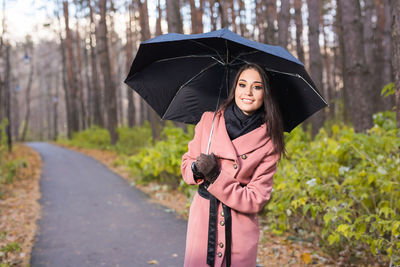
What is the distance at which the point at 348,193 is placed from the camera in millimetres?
4184

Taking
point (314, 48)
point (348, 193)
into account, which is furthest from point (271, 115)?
point (314, 48)

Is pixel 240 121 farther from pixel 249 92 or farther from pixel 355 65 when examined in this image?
pixel 355 65

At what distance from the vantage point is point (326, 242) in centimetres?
441

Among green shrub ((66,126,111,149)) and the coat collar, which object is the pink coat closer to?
the coat collar

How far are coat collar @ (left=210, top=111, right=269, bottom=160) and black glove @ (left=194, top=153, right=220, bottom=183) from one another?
0.11m

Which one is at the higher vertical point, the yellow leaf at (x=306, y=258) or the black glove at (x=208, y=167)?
the black glove at (x=208, y=167)

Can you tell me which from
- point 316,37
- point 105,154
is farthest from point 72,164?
point 316,37

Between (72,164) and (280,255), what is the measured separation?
1105 centimetres

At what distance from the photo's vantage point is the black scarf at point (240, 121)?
2217 millimetres

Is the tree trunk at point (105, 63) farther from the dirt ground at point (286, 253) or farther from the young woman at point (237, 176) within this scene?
the young woman at point (237, 176)

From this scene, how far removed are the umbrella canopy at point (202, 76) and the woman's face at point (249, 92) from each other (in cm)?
14

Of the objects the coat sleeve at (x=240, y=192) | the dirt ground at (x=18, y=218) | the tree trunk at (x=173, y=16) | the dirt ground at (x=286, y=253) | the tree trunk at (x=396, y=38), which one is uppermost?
the tree trunk at (x=173, y=16)

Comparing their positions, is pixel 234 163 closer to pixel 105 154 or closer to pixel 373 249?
pixel 373 249

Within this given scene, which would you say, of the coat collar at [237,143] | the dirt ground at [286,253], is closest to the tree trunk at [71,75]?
the dirt ground at [286,253]
